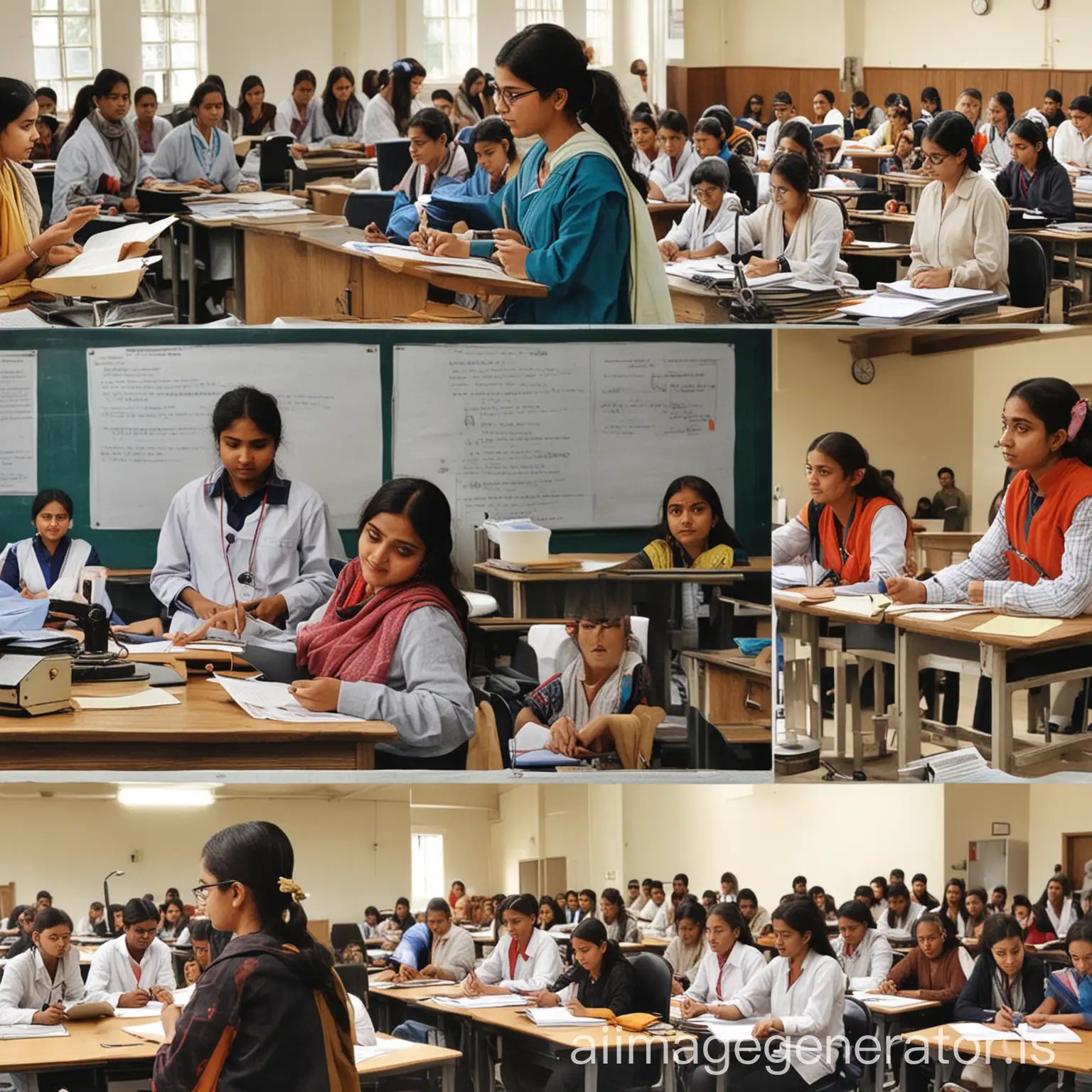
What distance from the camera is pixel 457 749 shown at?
2.96m

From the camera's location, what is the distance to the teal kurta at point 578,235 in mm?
2645

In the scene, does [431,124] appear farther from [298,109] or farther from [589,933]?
[298,109]

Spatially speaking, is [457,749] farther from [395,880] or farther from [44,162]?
[44,162]

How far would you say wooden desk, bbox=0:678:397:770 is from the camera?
2762 millimetres

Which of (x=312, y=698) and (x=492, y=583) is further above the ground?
(x=492, y=583)

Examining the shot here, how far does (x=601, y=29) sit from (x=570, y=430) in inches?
362

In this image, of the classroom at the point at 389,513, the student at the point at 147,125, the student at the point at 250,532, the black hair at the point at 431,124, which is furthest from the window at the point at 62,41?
the student at the point at 250,532

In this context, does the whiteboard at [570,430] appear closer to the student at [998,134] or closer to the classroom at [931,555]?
the classroom at [931,555]

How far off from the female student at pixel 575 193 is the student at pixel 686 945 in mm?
1440

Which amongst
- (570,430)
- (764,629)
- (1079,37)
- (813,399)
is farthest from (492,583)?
(1079,37)

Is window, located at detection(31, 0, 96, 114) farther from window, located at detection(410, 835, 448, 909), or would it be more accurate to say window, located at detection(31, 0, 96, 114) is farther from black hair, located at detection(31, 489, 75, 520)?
window, located at detection(410, 835, 448, 909)

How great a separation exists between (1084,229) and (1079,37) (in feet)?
24.7

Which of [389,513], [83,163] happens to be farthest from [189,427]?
[83,163]

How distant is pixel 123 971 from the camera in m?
3.50
